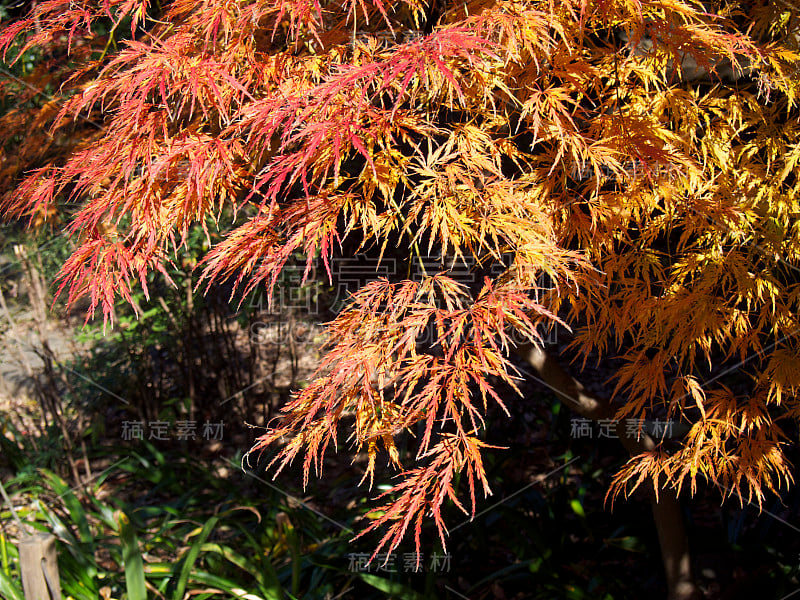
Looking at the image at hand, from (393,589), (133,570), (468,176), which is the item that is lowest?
(393,589)

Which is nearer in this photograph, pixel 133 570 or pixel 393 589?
pixel 133 570

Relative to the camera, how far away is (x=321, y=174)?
109 cm

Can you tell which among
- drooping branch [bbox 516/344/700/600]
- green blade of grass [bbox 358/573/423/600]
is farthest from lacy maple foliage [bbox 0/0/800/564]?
green blade of grass [bbox 358/573/423/600]

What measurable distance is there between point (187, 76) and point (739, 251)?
111cm

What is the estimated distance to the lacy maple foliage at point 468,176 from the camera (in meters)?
1.02

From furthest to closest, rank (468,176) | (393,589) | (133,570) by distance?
(393,589) < (133,570) < (468,176)

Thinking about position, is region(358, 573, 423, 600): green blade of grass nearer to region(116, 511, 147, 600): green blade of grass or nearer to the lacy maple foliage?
region(116, 511, 147, 600): green blade of grass

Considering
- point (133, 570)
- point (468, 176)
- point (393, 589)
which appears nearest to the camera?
point (468, 176)

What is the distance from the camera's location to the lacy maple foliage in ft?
3.35

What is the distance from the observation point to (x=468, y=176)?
109 centimetres

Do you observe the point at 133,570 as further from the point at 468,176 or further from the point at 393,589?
the point at 468,176

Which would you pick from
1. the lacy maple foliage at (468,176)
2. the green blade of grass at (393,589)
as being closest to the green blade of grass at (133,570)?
the green blade of grass at (393,589)

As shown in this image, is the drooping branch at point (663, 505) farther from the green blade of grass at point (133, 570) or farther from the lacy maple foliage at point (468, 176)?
the green blade of grass at point (133, 570)

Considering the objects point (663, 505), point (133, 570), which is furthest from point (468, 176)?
point (133, 570)
